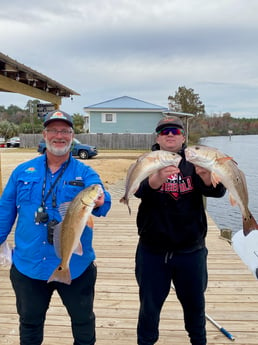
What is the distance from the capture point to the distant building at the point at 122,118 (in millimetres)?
35062

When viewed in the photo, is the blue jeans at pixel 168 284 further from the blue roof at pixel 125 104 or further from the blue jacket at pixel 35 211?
the blue roof at pixel 125 104

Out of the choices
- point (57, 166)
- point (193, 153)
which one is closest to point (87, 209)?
point (57, 166)

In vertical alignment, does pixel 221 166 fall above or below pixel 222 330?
above

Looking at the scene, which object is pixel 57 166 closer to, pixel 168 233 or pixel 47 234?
pixel 47 234

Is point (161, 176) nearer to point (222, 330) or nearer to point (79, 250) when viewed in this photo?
point (79, 250)

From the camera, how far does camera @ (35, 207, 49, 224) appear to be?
2150 millimetres

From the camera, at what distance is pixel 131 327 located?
10.2ft

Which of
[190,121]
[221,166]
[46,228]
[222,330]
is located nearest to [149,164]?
[221,166]

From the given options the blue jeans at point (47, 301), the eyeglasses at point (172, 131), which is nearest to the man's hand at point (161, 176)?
the eyeglasses at point (172, 131)

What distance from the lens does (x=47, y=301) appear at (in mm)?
2326

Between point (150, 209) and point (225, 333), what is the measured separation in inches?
59.5

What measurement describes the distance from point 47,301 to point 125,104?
116 ft

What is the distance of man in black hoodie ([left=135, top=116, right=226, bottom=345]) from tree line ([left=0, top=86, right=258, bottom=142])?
1606 cm

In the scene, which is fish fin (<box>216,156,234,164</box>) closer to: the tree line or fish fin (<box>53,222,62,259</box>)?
fish fin (<box>53,222,62,259</box>)
